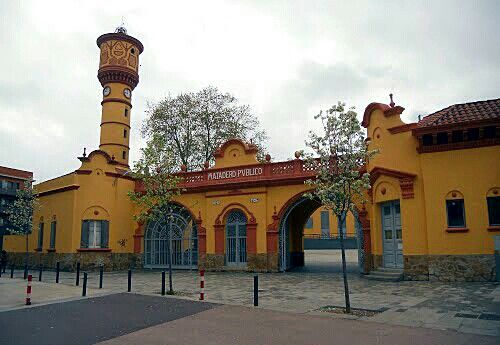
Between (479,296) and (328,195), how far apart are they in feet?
17.6

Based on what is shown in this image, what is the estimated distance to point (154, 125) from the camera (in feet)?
107

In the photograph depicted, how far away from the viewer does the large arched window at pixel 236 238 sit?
21781mm

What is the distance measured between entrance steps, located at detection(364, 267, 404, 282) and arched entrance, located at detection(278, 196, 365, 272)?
137 cm

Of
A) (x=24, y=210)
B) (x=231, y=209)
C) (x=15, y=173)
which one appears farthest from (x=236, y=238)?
(x=15, y=173)

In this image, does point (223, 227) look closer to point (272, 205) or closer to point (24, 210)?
point (272, 205)

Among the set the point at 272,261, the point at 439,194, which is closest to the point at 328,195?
the point at 439,194

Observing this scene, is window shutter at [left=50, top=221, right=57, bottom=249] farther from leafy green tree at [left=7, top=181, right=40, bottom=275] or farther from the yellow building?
leafy green tree at [left=7, top=181, right=40, bottom=275]

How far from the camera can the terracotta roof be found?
48.9ft

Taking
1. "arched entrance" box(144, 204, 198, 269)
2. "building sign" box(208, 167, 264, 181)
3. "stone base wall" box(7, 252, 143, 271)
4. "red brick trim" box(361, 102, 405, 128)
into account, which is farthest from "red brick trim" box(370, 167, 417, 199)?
"stone base wall" box(7, 252, 143, 271)

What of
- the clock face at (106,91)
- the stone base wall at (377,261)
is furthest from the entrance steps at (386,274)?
the clock face at (106,91)

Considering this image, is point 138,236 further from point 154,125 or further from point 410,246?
point 410,246

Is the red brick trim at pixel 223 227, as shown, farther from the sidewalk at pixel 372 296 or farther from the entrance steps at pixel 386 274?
the entrance steps at pixel 386 274

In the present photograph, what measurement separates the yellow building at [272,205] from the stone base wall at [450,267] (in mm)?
36

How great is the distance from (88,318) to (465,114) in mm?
14986
